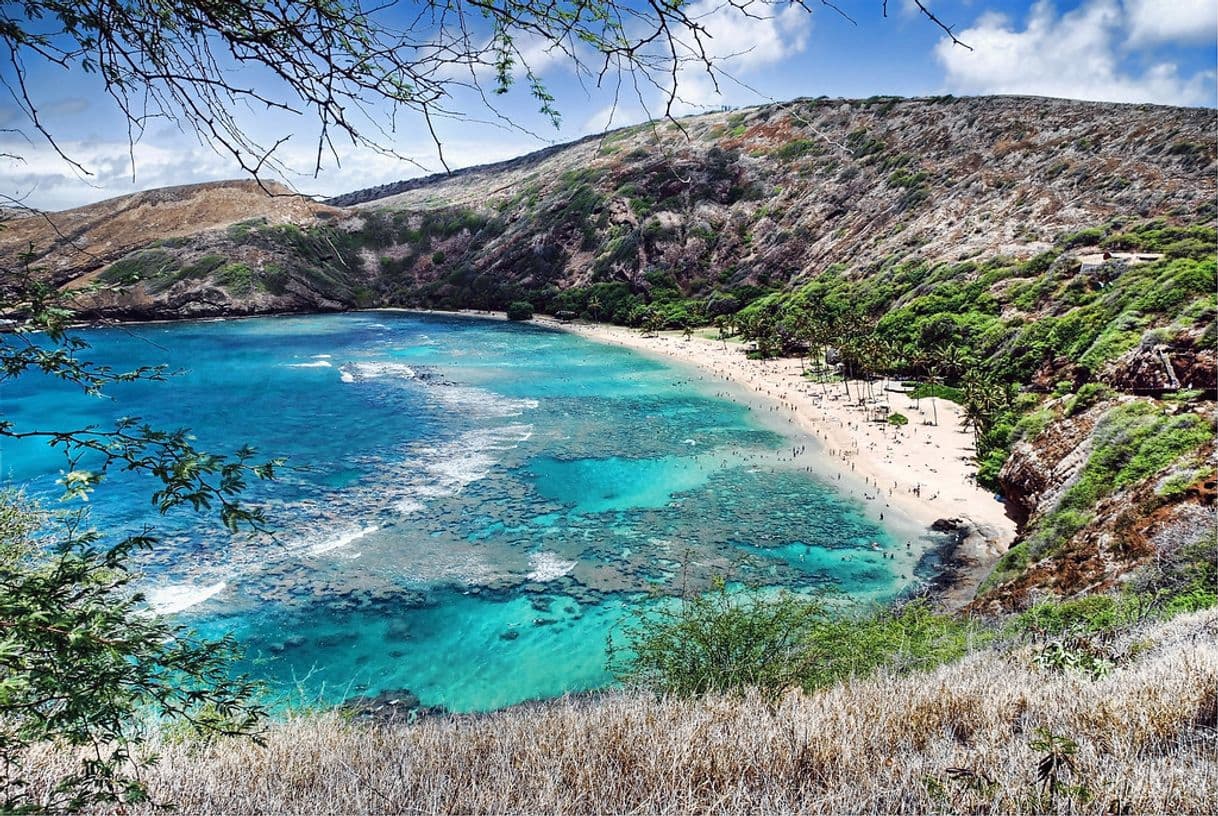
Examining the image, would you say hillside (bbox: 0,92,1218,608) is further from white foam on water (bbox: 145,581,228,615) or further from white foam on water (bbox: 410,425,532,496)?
white foam on water (bbox: 410,425,532,496)

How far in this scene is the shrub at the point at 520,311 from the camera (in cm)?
11225

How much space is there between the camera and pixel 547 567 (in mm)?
27953

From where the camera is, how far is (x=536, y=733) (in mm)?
6887

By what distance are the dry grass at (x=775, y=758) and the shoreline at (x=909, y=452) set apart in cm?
1902

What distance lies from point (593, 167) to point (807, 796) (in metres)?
135

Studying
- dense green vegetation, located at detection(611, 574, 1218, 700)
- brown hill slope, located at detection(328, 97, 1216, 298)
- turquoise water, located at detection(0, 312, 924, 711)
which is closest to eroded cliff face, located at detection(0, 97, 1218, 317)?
brown hill slope, located at detection(328, 97, 1216, 298)

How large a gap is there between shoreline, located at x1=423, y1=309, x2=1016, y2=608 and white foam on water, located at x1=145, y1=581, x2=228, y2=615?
88.5ft

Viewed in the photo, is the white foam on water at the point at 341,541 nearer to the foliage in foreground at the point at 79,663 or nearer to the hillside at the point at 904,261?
the hillside at the point at 904,261

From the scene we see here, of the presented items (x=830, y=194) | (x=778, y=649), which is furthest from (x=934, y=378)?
(x=830, y=194)

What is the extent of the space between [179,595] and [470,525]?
37.9 ft

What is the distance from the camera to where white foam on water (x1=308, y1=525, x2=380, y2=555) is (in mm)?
28969

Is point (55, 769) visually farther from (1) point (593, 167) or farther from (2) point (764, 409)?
(1) point (593, 167)

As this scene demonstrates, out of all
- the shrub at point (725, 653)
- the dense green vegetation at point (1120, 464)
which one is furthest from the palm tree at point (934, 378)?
the shrub at point (725, 653)

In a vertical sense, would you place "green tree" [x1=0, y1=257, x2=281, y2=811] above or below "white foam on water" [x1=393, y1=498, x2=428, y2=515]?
above
